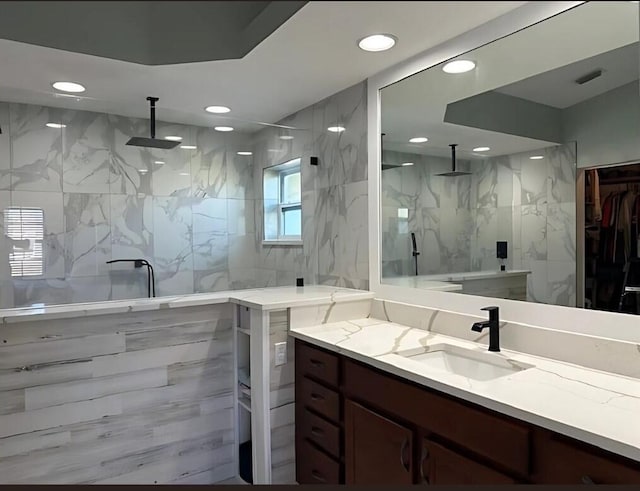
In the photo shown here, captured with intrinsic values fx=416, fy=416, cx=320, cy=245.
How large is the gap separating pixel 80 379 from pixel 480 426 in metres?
1.51

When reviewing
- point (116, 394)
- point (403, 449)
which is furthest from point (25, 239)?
point (403, 449)

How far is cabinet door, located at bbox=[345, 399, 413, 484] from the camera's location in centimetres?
130

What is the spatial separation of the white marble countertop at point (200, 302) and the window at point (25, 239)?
3.05 ft

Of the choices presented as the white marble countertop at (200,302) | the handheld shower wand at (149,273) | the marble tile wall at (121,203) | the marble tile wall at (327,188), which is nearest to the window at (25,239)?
the marble tile wall at (121,203)

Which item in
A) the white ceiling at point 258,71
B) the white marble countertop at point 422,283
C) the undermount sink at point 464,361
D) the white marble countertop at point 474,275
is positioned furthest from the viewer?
the white marble countertop at point 422,283

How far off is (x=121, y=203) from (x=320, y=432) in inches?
79.6

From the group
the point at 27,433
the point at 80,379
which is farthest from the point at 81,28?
the point at 27,433

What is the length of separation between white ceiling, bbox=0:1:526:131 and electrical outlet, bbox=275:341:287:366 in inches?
42.6

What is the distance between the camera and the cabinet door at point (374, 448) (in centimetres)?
130

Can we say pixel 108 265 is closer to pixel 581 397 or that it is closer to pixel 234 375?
pixel 234 375

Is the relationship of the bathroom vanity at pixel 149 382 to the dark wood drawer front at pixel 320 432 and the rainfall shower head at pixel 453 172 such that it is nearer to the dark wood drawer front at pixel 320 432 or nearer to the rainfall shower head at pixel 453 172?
the dark wood drawer front at pixel 320 432

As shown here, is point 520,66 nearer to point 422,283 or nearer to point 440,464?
point 440,464

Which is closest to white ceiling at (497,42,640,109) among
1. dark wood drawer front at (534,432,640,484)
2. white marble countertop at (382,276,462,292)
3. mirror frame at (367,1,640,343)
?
mirror frame at (367,1,640,343)

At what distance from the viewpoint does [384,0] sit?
0.79 feet
